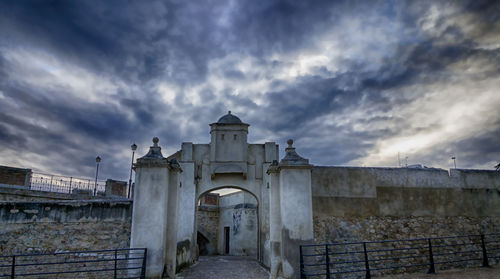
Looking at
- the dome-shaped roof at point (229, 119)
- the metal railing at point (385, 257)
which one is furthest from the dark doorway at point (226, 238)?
the metal railing at point (385, 257)

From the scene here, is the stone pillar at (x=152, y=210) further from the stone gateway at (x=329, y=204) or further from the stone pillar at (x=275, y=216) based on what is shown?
the stone pillar at (x=275, y=216)

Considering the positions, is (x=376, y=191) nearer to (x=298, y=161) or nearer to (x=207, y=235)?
(x=298, y=161)

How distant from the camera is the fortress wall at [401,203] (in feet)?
33.1

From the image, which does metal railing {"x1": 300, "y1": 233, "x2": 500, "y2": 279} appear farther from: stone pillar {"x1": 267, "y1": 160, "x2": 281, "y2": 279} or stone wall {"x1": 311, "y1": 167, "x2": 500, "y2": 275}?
stone pillar {"x1": 267, "y1": 160, "x2": 281, "y2": 279}

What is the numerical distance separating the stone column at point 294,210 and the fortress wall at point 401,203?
0.81 m

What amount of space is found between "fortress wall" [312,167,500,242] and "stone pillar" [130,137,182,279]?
4272 millimetres

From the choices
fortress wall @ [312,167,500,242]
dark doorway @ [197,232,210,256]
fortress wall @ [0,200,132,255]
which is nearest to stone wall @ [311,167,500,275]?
fortress wall @ [312,167,500,242]

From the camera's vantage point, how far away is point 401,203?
1059 centimetres

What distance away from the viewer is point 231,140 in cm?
1600

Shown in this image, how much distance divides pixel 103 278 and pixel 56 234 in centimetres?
209

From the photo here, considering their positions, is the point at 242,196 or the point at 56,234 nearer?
the point at 56,234

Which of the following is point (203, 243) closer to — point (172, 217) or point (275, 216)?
point (172, 217)

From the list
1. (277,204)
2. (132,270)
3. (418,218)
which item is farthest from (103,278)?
(418,218)

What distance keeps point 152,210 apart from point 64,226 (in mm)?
3484
